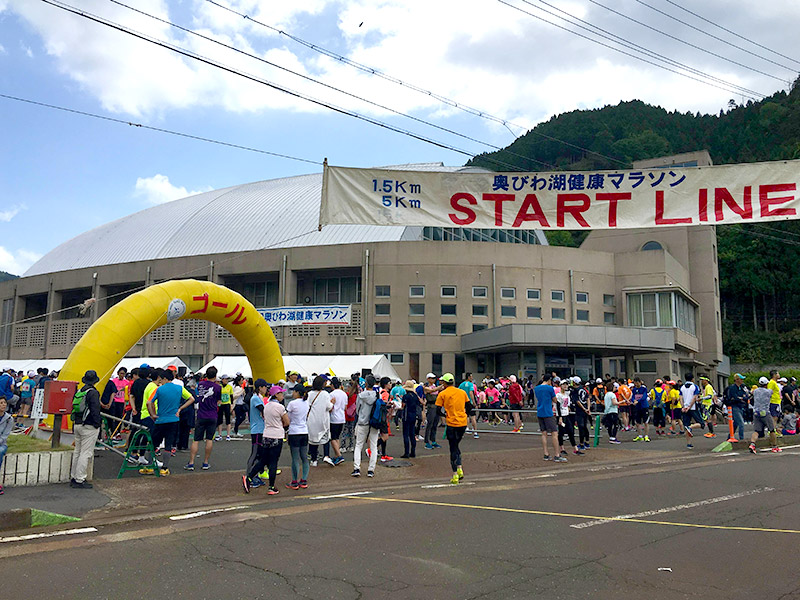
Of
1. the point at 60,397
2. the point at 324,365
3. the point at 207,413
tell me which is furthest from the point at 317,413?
the point at 324,365

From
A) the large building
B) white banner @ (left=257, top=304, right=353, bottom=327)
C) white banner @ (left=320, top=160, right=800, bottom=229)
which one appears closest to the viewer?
white banner @ (left=320, top=160, right=800, bottom=229)

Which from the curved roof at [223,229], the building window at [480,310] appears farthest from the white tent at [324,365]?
the curved roof at [223,229]

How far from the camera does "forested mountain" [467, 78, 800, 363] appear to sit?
72.3 meters

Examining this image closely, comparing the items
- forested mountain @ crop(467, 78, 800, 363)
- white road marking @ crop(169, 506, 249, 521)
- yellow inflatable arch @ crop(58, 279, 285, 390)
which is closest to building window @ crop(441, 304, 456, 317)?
yellow inflatable arch @ crop(58, 279, 285, 390)

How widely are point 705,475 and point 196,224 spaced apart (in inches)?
1848

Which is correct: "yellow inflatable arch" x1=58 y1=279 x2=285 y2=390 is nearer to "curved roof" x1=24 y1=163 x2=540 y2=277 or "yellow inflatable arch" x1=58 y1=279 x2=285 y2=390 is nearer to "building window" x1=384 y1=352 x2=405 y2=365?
"building window" x1=384 y1=352 x2=405 y2=365

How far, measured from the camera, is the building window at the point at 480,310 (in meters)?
42.7

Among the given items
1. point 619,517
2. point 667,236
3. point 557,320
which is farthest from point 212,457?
point 667,236

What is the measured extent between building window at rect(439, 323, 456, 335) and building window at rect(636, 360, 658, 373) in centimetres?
1378

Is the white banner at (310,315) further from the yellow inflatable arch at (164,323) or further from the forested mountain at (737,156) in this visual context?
the forested mountain at (737,156)

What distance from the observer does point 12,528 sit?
24.5ft

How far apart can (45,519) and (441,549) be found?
4923mm

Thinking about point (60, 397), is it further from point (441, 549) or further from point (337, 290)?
point (337, 290)

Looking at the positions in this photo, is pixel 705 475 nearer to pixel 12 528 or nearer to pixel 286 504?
pixel 286 504
